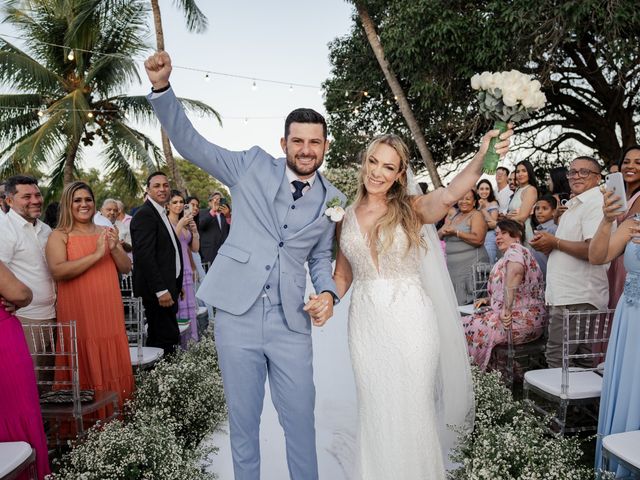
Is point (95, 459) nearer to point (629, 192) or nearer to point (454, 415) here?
point (454, 415)

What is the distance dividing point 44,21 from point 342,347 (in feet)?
50.6

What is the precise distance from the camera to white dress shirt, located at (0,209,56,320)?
12.7 feet

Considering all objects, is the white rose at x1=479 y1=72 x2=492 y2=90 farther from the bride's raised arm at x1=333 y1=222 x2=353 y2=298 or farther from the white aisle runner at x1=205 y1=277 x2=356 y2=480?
the white aisle runner at x1=205 y1=277 x2=356 y2=480

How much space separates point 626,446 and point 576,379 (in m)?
1.11

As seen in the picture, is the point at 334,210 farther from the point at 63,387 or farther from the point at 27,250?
the point at 63,387

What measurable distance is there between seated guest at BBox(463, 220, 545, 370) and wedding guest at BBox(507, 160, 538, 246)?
144 cm

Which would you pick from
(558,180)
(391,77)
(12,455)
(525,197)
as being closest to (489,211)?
(525,197)

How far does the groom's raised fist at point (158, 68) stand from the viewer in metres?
2.44

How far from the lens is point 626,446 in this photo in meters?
2.69

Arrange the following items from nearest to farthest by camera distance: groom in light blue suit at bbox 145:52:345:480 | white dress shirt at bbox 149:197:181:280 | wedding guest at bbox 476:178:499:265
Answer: groom in light blue suit at bbox 145:52:345:480 → white dress shirt at bbox 149:197:181:280 → wedding guest at bbox 476:178:499:265

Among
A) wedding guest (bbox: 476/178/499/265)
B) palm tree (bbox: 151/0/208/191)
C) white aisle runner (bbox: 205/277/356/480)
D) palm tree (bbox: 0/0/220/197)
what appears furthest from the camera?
palm tree (bbox: 0/0/220/197)

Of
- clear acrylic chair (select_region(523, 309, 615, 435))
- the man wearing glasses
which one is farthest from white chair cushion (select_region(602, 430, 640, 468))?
the man wearing glasses

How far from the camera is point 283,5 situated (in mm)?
16812

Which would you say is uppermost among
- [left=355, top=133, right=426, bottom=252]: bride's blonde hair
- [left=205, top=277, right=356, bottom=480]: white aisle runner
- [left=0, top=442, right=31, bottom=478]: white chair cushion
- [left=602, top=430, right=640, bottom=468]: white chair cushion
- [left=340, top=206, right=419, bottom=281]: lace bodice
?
[left=355, top=133, right=426, bottom=252]: bride's blonde hair
